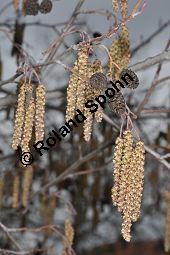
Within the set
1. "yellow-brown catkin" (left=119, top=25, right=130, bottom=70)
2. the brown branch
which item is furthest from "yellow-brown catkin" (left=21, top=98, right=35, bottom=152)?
the brown branch

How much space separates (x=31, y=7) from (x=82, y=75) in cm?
80

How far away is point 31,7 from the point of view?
6.61ft

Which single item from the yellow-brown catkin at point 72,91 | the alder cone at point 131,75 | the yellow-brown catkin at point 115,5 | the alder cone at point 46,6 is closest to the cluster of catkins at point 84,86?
the yellow-brown catkin at point 72,91

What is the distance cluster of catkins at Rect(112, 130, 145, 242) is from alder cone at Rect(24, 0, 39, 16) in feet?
3.00

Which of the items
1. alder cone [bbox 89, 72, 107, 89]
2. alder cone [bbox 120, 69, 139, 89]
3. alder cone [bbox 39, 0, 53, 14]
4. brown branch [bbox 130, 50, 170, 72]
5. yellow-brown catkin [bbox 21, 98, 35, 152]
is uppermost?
alder cone [bbox 39, 0, 53, 14]

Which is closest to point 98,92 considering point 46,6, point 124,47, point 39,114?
point 39,114

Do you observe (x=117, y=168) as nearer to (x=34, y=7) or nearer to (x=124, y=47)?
(x=124, y=47)

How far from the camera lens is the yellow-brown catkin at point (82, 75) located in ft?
4.23

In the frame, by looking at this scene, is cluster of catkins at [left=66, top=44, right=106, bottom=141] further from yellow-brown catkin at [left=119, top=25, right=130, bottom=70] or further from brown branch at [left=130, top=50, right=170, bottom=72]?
brown branch at [left=130, top=50, right=170, bottom=72]

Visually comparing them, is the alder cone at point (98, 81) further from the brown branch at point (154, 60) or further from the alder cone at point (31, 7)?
the alder cone at point (31, 7)

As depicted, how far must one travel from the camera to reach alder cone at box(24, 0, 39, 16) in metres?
2.01

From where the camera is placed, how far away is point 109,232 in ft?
20.6

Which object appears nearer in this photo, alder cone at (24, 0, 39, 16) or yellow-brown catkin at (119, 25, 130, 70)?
yellow-brown catkin at (119, 25, 130, 70)

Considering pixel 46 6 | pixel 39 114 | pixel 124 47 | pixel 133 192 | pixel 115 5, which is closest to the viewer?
pixel 133 192
